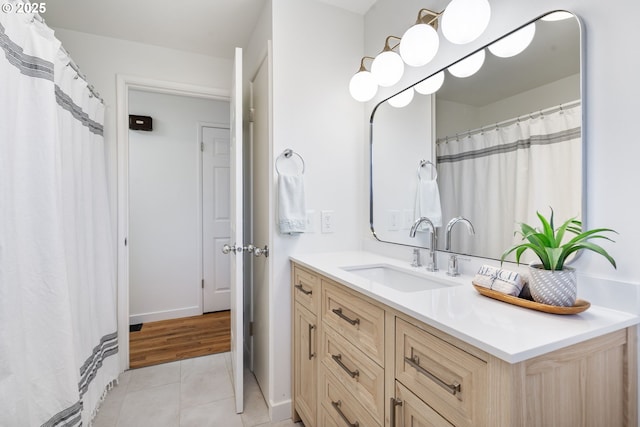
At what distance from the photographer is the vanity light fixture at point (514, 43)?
1065 millimetres

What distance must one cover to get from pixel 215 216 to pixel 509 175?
9.61 ft

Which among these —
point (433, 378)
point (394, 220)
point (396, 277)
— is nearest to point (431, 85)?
point (394, 220)

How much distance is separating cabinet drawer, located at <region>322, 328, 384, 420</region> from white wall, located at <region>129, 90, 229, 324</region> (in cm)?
242

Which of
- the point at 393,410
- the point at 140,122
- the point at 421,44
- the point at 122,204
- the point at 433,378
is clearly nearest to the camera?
the point at 433,378

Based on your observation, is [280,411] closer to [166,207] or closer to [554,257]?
[554,257]

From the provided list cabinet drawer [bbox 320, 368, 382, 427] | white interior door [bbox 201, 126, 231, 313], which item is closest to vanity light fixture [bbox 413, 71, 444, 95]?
cabinet drawer [bbox 320, 368, 382, 427]

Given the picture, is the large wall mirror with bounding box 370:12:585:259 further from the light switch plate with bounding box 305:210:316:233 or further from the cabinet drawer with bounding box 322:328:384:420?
the cabinet drawer with bounding box 322:328:384:420

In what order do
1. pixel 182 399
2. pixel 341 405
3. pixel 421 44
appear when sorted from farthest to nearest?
pixel 182 399 → pixel 421 44 → pixel 341 405

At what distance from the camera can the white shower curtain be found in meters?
0.96

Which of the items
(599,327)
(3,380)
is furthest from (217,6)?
(599,327)

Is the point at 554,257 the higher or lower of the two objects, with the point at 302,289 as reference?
higher

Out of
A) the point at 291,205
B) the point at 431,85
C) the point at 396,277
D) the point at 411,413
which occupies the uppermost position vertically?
the point at 431,85

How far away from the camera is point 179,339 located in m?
2.74

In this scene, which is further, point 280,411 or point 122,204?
point 122,204
